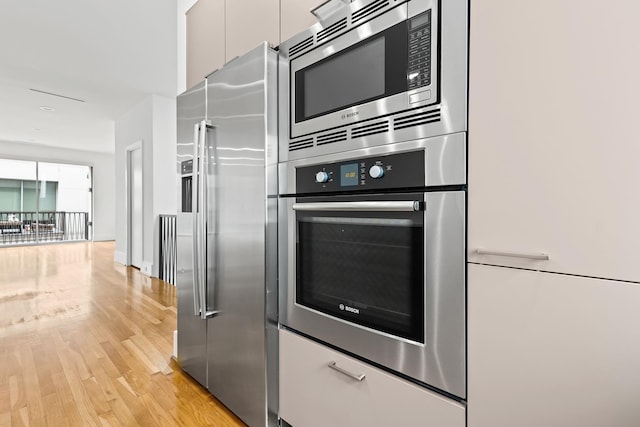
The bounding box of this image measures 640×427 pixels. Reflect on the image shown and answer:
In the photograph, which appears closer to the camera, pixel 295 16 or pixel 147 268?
pixel 295 16

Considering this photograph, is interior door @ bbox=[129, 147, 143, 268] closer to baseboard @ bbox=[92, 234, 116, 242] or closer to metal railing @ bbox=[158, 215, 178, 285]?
metal railing @ bbox=[158, 215, 178, 285]

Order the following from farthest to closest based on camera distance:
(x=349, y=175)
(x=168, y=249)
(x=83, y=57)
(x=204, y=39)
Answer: (x=168, y=249) < (x=83, y=57) < (x=204, y=39) < (x=349, y=175)

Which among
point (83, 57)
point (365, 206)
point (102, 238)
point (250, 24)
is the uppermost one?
point (83, 57)

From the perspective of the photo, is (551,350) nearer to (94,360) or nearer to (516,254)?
(516,254)

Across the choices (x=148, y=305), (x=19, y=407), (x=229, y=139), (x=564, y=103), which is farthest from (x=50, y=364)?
(x=564, y=103)

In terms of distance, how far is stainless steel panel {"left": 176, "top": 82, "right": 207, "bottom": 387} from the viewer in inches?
77.4

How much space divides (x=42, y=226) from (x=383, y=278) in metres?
12.0

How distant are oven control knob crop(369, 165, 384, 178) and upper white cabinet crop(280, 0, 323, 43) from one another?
2.51 ft

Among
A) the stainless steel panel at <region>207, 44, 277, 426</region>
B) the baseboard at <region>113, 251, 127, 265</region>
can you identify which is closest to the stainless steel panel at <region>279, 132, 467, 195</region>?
the stainless steel panel at <region>207, 44, 277, 426</region>

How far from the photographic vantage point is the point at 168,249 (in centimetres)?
521

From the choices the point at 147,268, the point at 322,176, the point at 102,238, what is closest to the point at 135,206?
the point at 147,268

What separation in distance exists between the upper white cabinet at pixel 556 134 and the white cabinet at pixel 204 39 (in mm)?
1591

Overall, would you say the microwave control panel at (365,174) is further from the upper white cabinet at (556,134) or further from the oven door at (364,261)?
the upper white cabinet at (556,134)

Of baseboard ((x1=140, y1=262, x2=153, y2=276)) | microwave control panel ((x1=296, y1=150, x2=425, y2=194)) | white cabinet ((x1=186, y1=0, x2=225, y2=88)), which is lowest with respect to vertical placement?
baseboard ((x1=140, y1=262, x2=153, y2=276))
